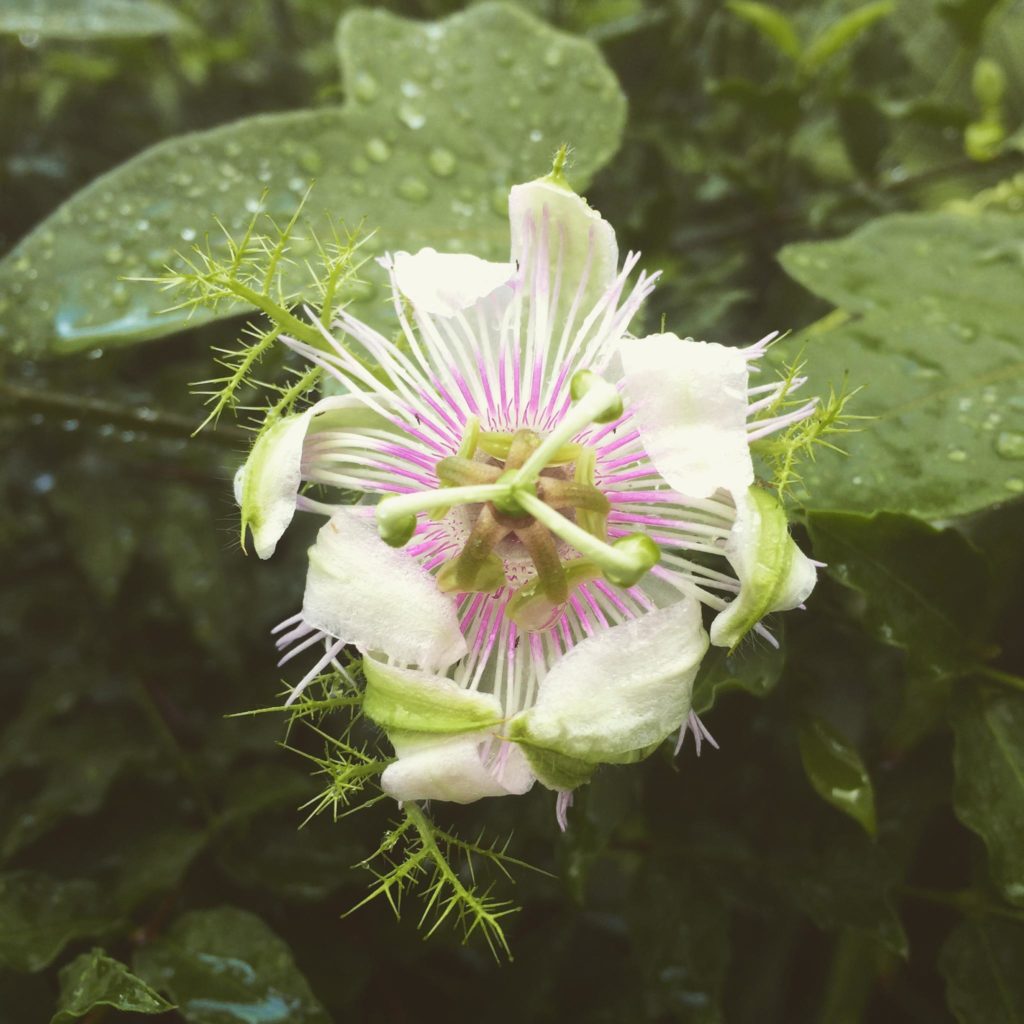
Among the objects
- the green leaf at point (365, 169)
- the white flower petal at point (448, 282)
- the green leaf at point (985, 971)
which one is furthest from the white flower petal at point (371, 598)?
the green leaf at point (985, 971)

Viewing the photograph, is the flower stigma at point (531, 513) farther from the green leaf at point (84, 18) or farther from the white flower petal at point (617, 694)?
the green leaf at point (84, 18)

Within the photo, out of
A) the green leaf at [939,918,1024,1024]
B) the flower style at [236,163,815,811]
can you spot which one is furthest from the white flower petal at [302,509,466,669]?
the green leaf at [939,918,1024,1024]

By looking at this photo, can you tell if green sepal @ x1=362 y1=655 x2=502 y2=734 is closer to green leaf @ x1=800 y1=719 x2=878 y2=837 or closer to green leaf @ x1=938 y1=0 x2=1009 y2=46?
green leaf @ x1=800 y1=719 x2=878 y2=837

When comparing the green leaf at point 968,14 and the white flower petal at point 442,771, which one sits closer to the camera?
the white flower petal at point 442,771

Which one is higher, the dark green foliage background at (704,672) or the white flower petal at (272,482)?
the white flower petal at (272,482)

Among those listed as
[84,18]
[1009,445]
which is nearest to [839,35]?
[1009,445]

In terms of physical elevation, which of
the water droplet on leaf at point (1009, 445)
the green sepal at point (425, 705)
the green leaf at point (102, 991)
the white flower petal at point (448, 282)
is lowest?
the green leaf at point (102, 991)
